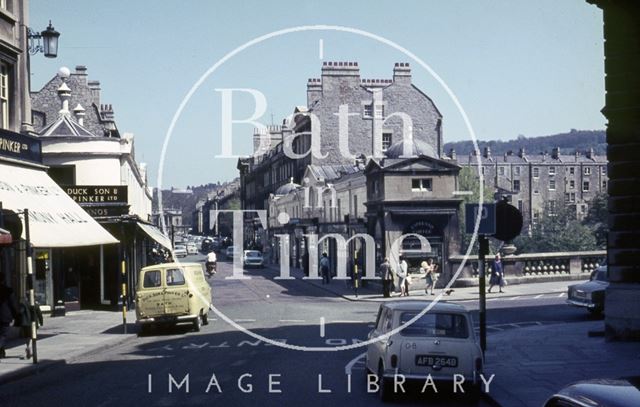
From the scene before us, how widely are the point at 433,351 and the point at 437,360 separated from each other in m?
0.16

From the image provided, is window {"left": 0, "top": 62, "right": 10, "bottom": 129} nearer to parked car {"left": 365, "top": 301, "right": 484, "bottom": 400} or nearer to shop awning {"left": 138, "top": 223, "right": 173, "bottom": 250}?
shop awning {"left": 138, "top": 223, "right": 173, "bottom": 250}

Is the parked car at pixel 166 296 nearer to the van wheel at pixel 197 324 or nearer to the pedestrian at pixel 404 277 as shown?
the van wheel at pixel 197 324

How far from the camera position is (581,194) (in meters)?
140

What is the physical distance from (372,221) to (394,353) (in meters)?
31.9

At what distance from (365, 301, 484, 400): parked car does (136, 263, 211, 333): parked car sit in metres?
12.8

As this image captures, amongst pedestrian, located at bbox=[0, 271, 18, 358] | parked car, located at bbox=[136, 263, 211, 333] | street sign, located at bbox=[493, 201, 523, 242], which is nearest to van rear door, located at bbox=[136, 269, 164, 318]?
parked car, located at bbox=[136, 263, 211, 333]

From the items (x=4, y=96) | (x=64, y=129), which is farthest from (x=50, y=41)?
(x=64, y=129)

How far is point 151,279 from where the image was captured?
2580 centimetres

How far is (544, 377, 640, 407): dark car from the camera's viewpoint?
5.47 m

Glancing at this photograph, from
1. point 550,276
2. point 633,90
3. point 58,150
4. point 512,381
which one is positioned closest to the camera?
point 512,381

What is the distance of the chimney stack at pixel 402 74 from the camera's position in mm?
71875

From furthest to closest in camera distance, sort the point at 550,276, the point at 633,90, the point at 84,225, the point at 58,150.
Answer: the point at 550,276 → the point at 58,150 → the point at 84,225 → the point at 633,90

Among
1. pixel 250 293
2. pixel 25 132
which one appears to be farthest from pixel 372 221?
pixel 25 132

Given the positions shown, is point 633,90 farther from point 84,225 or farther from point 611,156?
point 84,225
